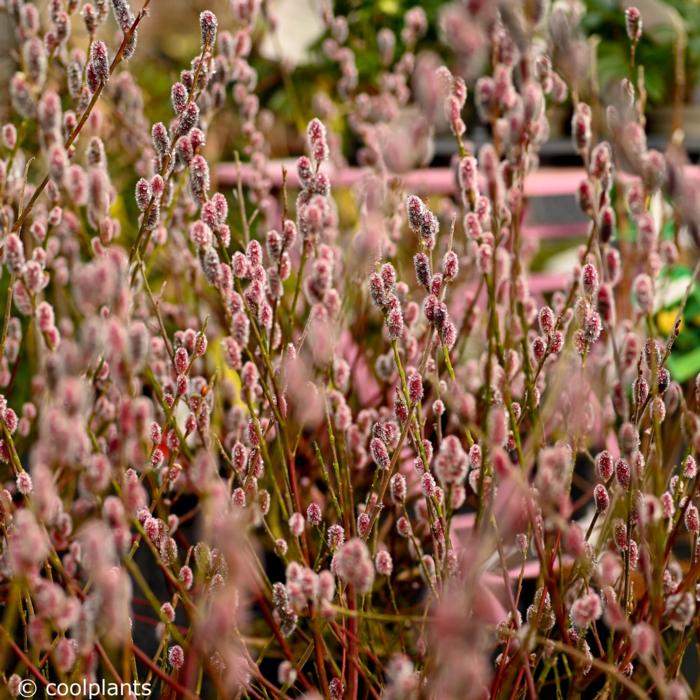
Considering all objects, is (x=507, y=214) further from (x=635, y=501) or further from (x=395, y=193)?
(x=635, y=501)

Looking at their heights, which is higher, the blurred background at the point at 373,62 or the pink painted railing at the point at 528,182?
the blurred background at the point at 373,62

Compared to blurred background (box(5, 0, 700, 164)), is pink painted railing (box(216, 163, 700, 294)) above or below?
below

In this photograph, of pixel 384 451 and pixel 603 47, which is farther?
pixel 603 47

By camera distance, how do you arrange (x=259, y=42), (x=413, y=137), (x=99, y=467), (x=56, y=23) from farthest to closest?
(x=259, y=42), (x=56, y=23), (x=413, y=137), (x=99, y=467)

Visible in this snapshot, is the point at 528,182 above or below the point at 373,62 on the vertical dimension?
below

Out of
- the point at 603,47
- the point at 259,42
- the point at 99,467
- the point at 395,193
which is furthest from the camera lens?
the point at 259,42

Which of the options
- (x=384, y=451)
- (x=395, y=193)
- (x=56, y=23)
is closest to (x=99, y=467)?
(x=384, y=451)

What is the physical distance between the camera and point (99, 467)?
390mm

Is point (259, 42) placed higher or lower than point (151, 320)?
higher

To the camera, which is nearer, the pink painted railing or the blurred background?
the pink painted railing

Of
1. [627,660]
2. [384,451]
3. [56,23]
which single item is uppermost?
[56,23]

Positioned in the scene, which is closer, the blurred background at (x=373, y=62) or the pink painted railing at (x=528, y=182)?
the pink painted railing at (x=528, y=182)

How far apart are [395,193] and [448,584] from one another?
1.51ft

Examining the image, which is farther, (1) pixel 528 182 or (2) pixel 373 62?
(2) pixel 373 62
